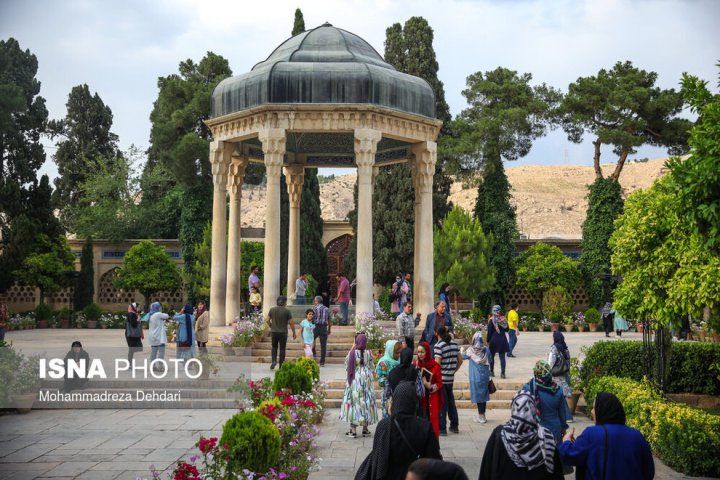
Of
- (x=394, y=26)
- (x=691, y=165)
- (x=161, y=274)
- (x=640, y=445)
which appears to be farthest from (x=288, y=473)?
(x=394, y=26)

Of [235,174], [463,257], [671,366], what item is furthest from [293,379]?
[463,257]

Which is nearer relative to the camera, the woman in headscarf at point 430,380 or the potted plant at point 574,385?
the woman in headscarf at point 430,380

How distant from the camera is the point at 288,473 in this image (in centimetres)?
682

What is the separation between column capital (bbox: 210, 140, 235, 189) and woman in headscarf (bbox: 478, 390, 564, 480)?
1575 centimetres

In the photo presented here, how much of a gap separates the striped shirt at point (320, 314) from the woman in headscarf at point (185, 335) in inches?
104

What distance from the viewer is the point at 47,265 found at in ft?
105

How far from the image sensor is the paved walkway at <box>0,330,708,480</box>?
830 centimetres

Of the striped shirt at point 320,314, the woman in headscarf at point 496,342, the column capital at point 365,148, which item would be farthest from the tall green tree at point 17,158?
the woman in headscarf at point 496,342

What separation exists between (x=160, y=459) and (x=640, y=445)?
19.4ft

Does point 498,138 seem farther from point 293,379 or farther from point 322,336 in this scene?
point 293,379

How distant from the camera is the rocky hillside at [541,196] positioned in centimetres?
7238

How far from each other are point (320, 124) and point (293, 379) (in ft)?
28.9

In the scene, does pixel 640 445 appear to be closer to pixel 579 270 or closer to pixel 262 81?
pixel 262 81

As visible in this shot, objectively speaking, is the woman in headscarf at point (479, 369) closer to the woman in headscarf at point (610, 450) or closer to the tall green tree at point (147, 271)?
the woman in headscarf at point (610, 450)
